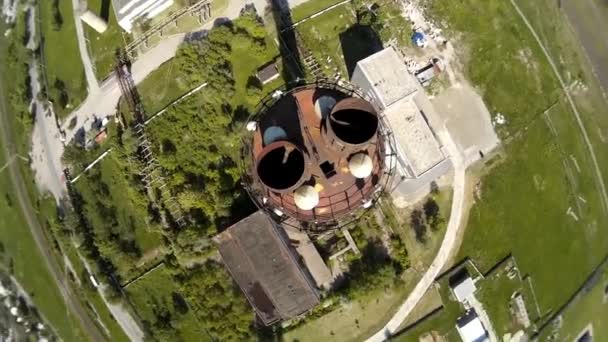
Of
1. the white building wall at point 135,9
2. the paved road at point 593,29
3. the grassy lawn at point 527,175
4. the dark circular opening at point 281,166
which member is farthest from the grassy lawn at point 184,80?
the paved road at point 593,29

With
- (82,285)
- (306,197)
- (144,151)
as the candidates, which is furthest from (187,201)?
(82,285)

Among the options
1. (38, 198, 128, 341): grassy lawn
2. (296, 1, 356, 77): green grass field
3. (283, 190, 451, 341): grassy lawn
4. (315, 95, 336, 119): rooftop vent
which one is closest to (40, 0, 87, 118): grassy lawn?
(38, 198, 128, 341): grassy lawn

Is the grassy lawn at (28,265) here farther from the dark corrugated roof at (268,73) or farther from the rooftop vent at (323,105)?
the rooftop vent at (323,105)

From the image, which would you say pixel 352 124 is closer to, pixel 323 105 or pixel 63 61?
pixel 323 105

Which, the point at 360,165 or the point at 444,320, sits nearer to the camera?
the point at 360,165

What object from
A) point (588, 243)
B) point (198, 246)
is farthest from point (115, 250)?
point (588, 243)

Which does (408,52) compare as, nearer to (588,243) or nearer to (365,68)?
(365,68)
